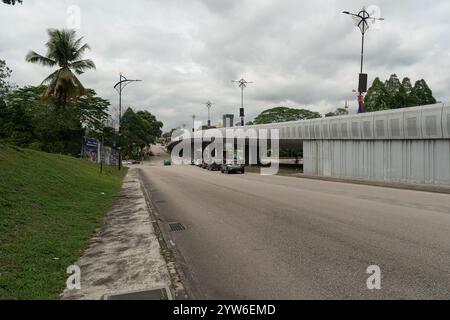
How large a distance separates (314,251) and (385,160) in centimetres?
1992

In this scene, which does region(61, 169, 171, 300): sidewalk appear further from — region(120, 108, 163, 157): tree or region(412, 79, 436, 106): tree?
region(120, 108, 163, 157): tree

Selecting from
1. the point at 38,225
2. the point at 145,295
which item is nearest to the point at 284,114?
the point at 38,225

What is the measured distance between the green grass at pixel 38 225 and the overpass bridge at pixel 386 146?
18688 millimetres

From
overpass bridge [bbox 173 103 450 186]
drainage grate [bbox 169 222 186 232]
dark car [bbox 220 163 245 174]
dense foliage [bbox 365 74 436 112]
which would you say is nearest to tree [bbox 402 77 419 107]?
dense foliage [bbox 365 74 436 112]

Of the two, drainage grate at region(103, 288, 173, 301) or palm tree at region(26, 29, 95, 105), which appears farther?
palm tree at region(26, 29, 95, 105)

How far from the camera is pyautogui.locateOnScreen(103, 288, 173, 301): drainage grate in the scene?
443 centimetres

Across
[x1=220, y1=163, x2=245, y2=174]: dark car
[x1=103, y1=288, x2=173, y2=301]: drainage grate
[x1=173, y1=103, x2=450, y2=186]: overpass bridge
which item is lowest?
[x1=103, y1=288, x2=173, y2=301]: drainage grate

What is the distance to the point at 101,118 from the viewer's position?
49438 millimetres

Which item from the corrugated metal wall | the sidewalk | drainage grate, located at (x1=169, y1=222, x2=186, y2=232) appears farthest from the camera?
the corrugated metal wall

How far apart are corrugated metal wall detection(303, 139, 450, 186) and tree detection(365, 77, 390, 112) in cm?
3510

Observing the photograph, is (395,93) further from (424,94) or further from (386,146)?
(386,146)

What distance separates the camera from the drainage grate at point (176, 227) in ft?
29.1

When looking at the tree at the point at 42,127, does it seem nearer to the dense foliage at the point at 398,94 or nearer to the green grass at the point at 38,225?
the green grass at the point at 38,225

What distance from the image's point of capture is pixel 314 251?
6.29 metres
